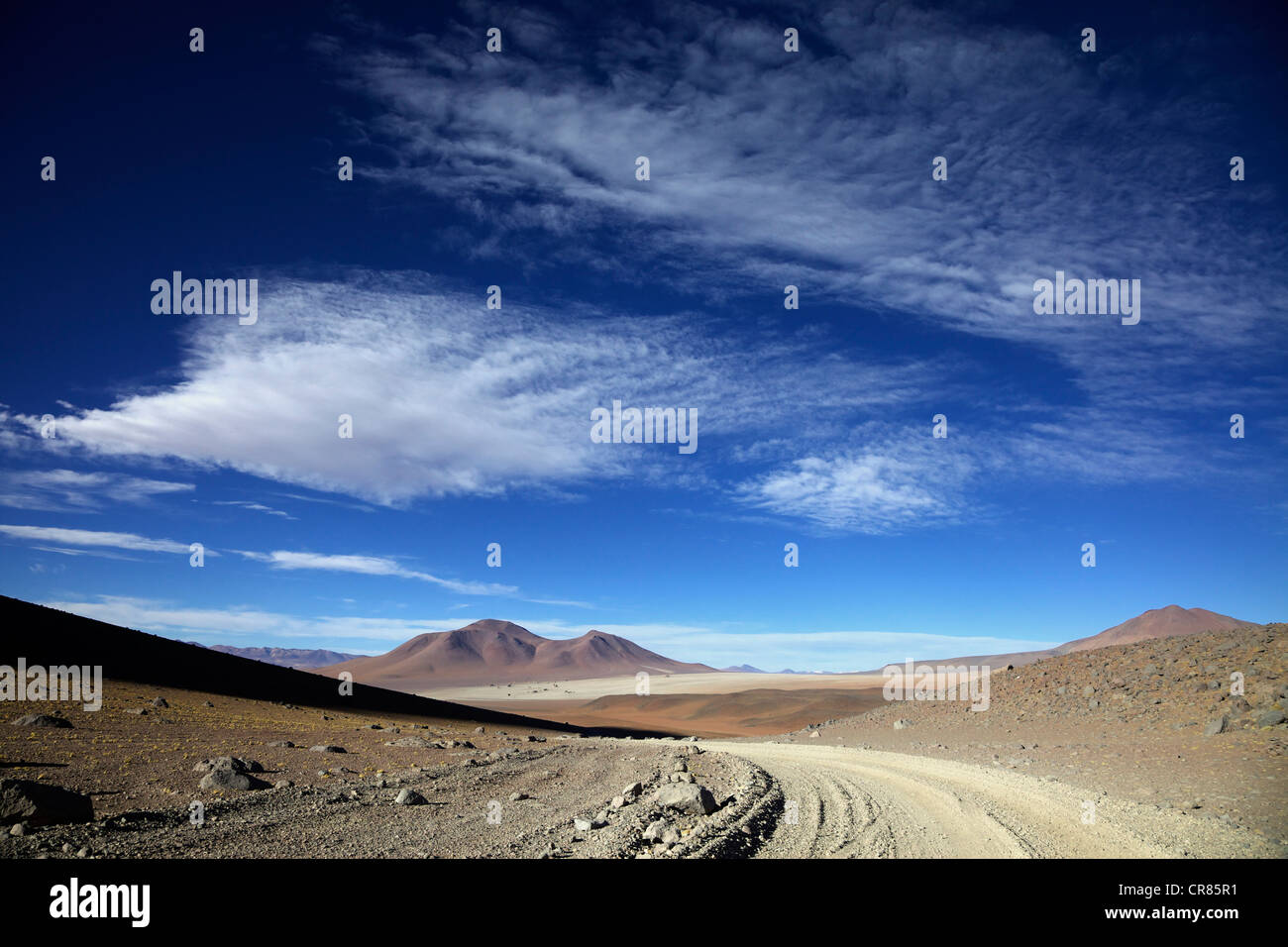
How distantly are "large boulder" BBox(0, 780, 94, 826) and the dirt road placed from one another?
920 centimetres

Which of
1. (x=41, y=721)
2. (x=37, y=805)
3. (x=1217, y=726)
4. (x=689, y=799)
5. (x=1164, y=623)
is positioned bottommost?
(x=1164, y=623)

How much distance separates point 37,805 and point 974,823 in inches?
527

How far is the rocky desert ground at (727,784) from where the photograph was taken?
881 cm

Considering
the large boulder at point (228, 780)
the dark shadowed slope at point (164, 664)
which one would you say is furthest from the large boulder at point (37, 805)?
the dark shadowed slope at point (164, 664)

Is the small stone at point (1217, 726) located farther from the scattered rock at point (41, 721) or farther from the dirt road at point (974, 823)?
the scattered rock at point (41, 721)

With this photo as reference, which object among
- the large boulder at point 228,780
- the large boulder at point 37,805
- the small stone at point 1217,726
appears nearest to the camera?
the large boulder at point 37,805

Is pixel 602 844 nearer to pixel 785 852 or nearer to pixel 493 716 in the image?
pixel 785 852

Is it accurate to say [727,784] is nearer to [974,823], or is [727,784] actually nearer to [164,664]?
[974,823]

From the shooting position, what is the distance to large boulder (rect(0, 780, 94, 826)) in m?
8.35

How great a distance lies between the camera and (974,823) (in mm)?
10562

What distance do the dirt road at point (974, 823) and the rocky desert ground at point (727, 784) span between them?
6cm

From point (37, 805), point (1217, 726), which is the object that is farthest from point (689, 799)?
point (1217, 726)

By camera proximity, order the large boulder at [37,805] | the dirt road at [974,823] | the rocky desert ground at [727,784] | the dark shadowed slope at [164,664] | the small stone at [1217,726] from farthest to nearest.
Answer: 1. the dark shadowed slope at [164,664]
2. the small stone at [1217,726]
3. the dirt road at [974,823]
4. the rocky desert ground at [727,784]
5. the large boulder at [37,805]
